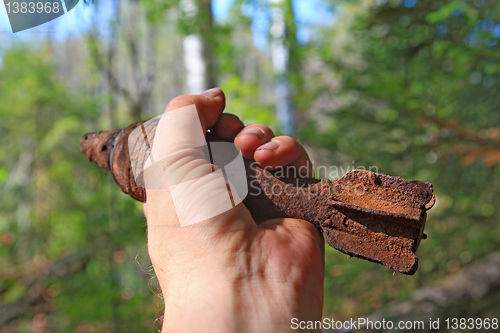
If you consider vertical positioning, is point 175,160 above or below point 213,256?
above

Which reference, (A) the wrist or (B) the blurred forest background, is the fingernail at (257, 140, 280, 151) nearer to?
(A) the wrist

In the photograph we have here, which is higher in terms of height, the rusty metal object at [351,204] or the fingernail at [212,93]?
the fingernail at [212,93]

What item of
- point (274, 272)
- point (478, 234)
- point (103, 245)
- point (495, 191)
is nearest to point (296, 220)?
point (274, 272)

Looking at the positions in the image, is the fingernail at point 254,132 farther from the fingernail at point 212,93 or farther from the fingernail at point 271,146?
the fingernail at point 212,93

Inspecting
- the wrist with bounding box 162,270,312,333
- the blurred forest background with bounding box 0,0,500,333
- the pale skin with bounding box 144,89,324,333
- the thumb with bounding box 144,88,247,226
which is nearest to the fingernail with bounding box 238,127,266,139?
the pale skin with bounding box 144,89,324,333

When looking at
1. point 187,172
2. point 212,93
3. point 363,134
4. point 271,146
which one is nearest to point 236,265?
point 187,172

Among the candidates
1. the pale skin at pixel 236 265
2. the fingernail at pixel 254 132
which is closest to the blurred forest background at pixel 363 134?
the pale skin at pixel 236 265

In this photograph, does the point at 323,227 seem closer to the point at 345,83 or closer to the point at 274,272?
the point at 274,272
